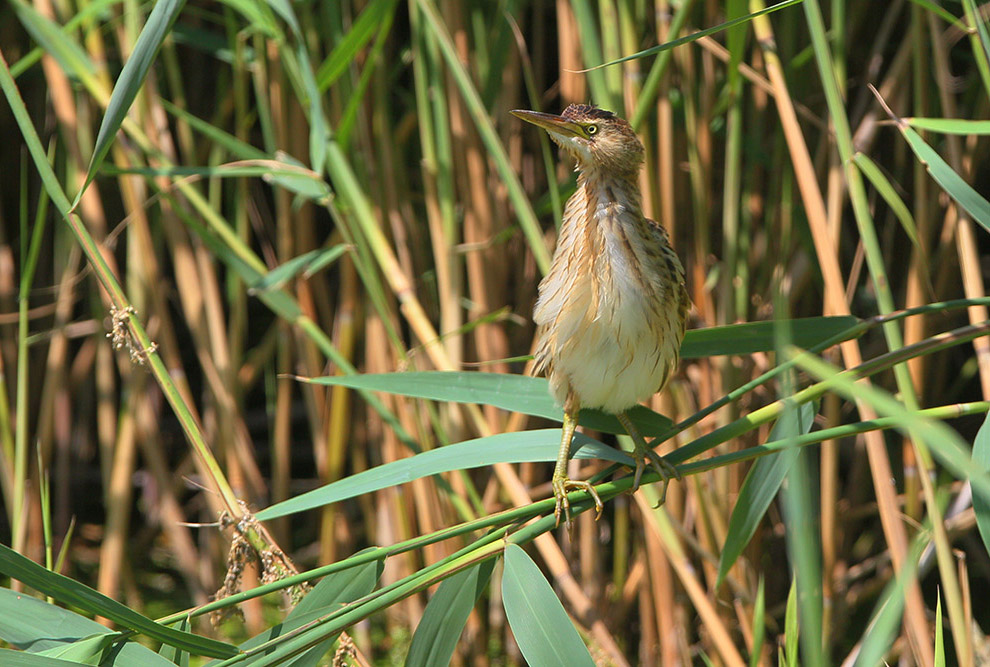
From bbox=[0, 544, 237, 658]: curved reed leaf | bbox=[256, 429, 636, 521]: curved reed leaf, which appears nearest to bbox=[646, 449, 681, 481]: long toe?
bbox=[256, 429, 636, 521]: curved reed leaf

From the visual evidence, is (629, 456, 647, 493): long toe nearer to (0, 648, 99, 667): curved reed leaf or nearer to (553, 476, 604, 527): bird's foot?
(553, 476, 604, 527): bird's foot

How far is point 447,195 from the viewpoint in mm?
1675

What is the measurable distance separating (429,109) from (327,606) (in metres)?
1.00

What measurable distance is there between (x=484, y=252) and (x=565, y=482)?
674mm

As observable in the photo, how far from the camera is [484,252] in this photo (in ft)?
5.74

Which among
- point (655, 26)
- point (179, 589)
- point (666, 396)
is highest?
point (655, 26)

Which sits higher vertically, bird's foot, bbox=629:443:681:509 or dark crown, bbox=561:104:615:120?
dark crown, bbox=561:104:615:120

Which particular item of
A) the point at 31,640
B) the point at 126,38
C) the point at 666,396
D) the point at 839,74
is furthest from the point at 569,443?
the point at 126,38

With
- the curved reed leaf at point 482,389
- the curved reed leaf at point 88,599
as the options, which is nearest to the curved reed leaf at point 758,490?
the curved reed leaf at point 482,389

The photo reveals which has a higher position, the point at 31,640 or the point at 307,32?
the point at 307,32

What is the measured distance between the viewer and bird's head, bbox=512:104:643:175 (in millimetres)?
1223

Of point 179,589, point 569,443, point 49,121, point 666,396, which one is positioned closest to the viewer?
point 569,443

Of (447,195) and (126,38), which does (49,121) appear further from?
(447,195)

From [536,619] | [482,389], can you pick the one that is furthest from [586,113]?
[536,619]
